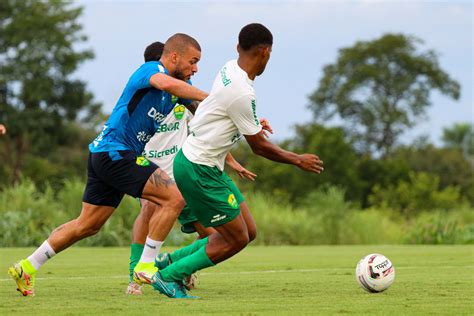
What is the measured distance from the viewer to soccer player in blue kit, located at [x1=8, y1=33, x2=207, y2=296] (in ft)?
29.8

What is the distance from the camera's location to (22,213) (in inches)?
923

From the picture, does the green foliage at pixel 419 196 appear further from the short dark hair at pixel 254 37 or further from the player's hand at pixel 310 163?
the player's hand at pixel 310 163

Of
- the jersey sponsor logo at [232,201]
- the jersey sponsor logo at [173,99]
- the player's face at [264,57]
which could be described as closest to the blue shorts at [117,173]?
the jersey sponsor logo at [173,99]

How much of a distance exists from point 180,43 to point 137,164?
126 centimetres

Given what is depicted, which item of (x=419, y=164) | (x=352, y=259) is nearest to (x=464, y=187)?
(x=419, y=164)

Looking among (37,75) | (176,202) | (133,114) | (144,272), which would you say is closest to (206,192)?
A: (176,202)

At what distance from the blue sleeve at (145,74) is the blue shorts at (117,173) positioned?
64cm

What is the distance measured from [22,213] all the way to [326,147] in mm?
34522

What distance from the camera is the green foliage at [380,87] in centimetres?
7262

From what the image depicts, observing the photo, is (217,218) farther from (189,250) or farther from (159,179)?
(189,250)

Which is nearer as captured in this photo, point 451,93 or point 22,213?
point 22,213

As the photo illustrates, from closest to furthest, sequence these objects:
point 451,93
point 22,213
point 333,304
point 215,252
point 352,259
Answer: point 333,304 < point 215,252 < point 352,259 < point 22,213 < point 451,93

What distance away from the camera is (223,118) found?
8.49 meters

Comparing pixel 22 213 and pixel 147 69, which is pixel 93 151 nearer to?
pixel 147 69
